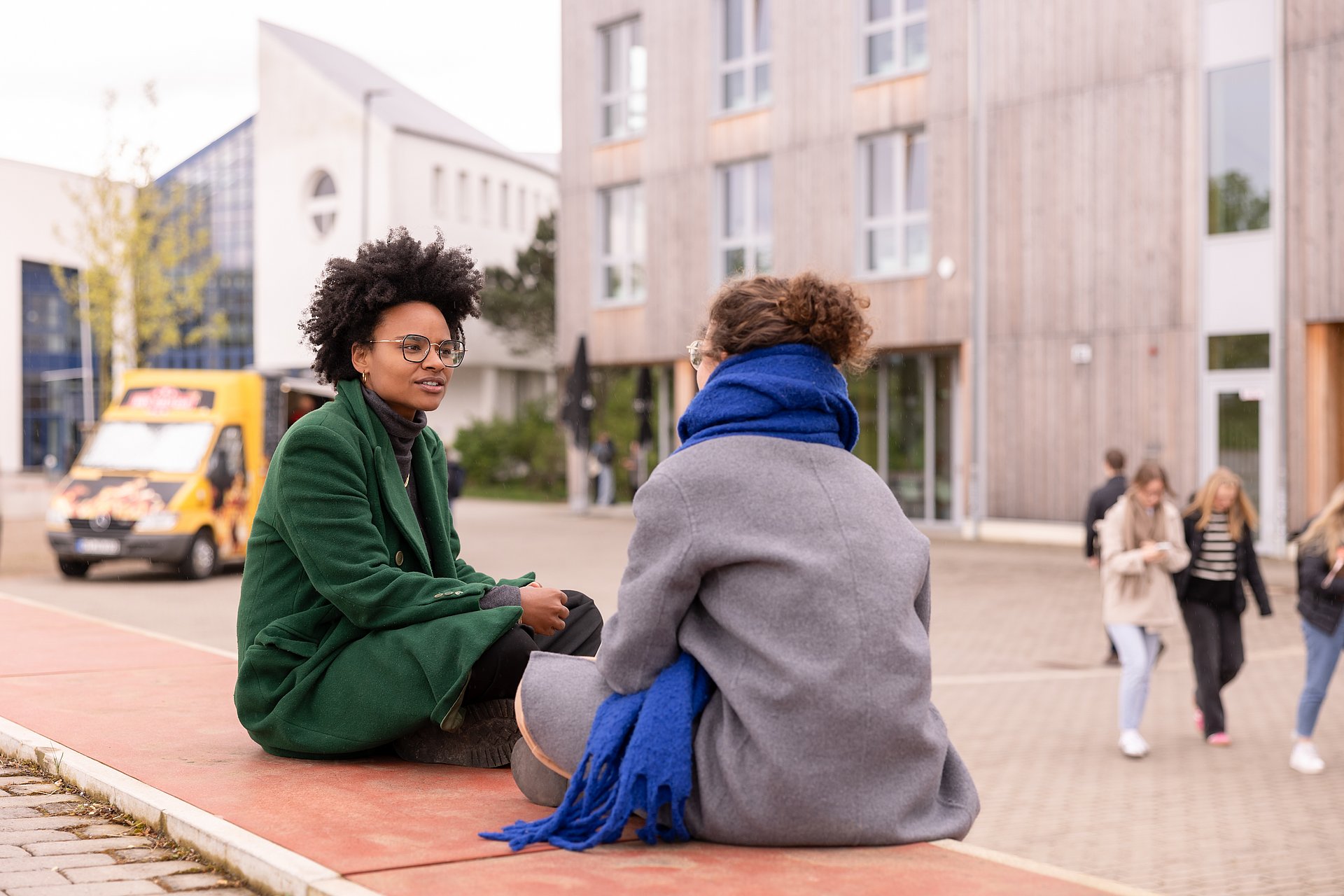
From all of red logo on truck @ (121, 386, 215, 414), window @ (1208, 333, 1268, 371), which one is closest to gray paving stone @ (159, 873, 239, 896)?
red logo on truck @ (121, 386, 215, 414)

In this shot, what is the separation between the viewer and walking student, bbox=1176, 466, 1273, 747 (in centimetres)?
982

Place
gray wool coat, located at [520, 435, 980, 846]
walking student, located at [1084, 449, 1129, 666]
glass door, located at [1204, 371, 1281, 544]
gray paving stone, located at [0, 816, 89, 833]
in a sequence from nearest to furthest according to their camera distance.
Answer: gray wool coat, located at [520, 435, 980, 846]
gray paving stone, located at [0, 816, 89, 833]
walking student, located at [1084, 449, 1129, 666]
glass door, located at [1204, 371, 1281, 544]

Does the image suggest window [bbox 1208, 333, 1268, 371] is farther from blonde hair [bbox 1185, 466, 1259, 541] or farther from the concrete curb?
the concrete curb

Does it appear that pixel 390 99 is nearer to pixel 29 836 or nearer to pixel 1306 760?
pixel 1306 760

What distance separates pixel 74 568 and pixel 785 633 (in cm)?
1614

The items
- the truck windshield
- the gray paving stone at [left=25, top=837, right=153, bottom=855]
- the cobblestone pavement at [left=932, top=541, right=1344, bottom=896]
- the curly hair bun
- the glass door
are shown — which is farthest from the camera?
the glass door

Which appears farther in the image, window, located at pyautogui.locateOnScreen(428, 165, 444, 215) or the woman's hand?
window, located at pyautogui.locateOnScreen(428, 165, 444, 215)

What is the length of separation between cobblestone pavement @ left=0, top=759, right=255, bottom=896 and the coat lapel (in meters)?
1.14

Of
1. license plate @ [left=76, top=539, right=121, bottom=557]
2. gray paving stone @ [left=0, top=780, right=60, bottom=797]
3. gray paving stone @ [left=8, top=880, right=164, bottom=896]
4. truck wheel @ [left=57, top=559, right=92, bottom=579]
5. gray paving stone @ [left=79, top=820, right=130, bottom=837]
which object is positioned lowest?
truck wheel @ [left=57, top=559, right=92, bottom=579]

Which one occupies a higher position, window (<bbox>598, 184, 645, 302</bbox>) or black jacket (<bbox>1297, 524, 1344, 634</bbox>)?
window (<bbox>598, 184, 645, 302</bbox>)

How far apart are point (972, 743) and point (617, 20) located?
2431cm

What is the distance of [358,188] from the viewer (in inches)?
2055

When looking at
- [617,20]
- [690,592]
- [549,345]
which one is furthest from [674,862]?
[549,345]

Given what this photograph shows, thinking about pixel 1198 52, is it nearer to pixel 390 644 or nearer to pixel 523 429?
pixel 390 644
